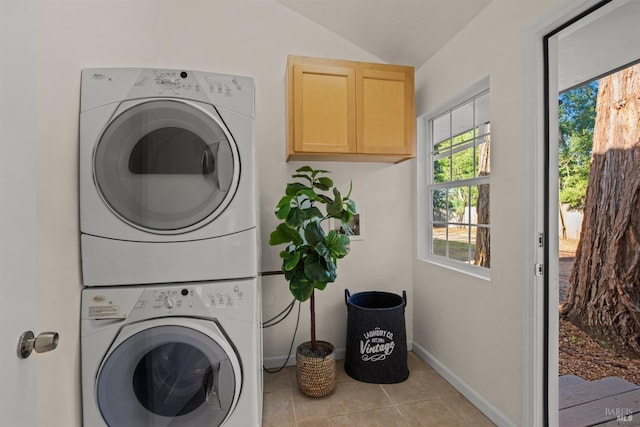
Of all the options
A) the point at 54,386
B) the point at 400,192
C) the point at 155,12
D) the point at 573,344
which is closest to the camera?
the point at 54,386

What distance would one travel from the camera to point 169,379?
4.43ft

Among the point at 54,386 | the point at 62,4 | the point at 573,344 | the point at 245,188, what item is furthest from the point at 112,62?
the point at 573,344

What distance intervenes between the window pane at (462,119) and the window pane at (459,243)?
2.25 feet

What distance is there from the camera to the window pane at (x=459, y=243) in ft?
7.18

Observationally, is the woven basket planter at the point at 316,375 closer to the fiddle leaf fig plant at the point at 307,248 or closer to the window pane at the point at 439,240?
the fiddle leaf fig plant at the point at 307,248

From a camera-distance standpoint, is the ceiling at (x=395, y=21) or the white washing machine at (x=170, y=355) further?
the ceiling at (x=395, y=21)

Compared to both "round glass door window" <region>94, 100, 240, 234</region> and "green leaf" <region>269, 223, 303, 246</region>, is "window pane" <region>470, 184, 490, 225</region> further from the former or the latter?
"round glass door window" <region>94, 100, 240, 234</region>

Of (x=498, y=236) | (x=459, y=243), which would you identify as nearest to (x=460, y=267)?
(x=459, y=243)

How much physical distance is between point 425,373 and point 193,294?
5.89 feet

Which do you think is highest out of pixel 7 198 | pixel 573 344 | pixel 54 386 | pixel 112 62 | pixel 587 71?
pixel 587 71

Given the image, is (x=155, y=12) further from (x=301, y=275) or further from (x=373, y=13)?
(x=301, y=275)

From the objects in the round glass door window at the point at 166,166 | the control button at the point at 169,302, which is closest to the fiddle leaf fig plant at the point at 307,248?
the round glass door window at the point at 166,166

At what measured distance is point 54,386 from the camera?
3.55 feet

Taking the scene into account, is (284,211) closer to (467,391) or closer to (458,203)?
(458,203)
